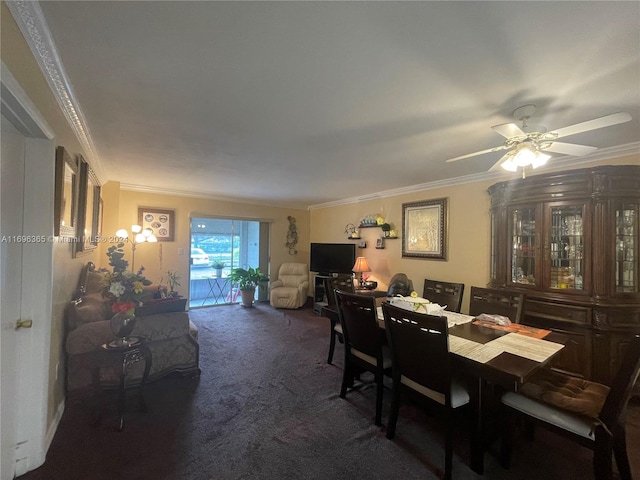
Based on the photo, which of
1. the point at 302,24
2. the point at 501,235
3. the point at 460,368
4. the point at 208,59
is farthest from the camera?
the point at 501,235

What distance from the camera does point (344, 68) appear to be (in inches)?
62.2

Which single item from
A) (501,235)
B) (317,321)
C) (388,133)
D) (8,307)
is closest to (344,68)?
(388,133)

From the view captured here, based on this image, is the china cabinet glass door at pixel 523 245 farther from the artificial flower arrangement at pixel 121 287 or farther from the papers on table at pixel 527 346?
the artificial flower arrangement at pixel 121 287

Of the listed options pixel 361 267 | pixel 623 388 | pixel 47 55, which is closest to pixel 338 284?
pixel 361 267

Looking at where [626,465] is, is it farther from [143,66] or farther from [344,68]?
[143,66]

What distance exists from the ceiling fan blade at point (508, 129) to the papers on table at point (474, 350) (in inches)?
54.7

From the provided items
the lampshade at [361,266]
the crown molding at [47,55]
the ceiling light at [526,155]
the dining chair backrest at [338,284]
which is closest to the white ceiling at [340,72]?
the crown molding at [47,55]

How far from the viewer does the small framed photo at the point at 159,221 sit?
16.7ft

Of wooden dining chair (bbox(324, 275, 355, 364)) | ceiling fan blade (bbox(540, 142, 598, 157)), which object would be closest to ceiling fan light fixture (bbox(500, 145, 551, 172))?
ceiling fan blade (bbox(540, 142, 598, 157))

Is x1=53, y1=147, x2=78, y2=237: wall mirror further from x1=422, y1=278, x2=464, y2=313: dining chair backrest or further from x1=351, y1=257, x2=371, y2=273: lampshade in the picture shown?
x1=351, y1=257, x2=371, y2=273: lampshade

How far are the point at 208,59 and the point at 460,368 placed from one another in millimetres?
2275

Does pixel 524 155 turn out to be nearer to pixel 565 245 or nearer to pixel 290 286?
pixel 565 245

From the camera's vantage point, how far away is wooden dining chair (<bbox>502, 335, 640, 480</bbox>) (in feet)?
Result: 4.60

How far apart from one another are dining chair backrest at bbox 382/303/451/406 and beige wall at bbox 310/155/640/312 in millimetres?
2434
